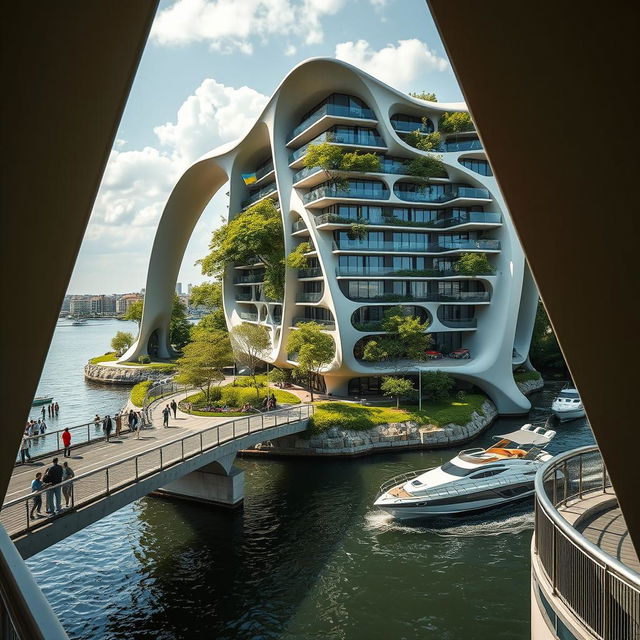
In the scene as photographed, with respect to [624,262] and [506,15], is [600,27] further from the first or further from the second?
[624,262]

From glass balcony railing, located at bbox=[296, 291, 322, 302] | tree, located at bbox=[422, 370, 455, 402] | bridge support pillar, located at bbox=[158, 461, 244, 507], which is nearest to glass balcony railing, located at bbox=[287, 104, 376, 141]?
glass balcony railing, located at bbox=[296, 291, 322, 302]

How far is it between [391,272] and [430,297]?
11.4 feet

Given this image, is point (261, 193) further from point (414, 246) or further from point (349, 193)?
point (414, 246)

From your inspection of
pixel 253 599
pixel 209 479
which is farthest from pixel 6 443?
pixel 209 479

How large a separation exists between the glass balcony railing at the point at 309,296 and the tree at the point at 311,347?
3.30 metres

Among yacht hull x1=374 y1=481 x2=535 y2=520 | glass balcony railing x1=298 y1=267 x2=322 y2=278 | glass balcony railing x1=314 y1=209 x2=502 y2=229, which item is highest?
glass balcony railing x1=314 y1=209 x2=502 y2=229

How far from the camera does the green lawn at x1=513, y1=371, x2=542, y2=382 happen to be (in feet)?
142

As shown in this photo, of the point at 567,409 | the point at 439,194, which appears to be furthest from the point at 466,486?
the point at 439,194

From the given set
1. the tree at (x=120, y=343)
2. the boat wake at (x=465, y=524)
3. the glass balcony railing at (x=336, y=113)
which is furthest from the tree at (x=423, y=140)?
the tree at (x=120, y=343)

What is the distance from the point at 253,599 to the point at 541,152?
15.2 metres

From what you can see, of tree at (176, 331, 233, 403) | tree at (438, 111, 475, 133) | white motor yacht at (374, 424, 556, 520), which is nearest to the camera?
white motor yacht at (374, 424, 556, 520)

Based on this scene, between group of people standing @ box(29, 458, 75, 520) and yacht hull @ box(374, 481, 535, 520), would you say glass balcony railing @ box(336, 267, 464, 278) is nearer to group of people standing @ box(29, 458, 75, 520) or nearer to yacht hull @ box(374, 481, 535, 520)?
yacht hull @ box(374, 481, 535, 520)

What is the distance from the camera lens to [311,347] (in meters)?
32.9

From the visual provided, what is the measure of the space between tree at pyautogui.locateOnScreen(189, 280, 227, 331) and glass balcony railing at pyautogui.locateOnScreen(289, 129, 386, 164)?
23.1 metres
